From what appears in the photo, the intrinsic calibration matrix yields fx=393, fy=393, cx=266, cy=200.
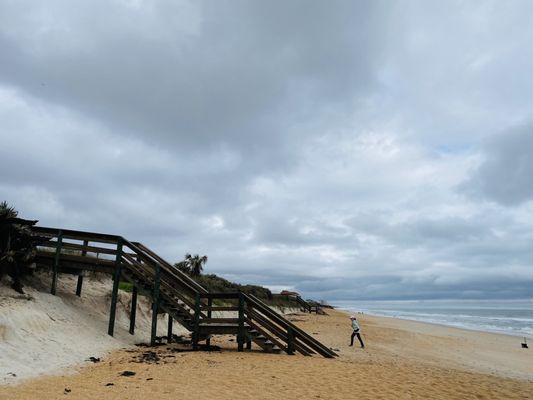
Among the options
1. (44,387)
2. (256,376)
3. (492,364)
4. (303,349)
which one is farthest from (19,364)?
(492,364)

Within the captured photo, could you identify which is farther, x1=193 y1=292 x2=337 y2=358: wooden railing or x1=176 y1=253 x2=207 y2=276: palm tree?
x1=176 y1=253 x2=207 y2=276: palm tree

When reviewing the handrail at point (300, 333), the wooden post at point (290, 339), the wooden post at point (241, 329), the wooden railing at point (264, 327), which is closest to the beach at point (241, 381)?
the wooden post at point (241, 329)

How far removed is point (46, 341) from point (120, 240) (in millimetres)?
4213

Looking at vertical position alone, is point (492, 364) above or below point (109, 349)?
below

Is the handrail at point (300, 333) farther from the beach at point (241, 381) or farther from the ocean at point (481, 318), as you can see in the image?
the ocean at point (481, 318)

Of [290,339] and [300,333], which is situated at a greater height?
[300,333]

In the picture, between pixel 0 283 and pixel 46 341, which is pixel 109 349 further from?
pixel 0 283

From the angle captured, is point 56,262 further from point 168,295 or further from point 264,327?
point 264,327

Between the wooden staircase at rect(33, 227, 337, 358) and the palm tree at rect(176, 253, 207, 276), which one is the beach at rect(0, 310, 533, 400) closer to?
the wooden staircase at rect(33, 227, 337, 358)

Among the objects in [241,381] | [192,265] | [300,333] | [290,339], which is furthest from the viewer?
[192,265]

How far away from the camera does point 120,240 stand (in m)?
13.6

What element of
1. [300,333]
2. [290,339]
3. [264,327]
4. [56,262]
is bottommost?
[290,339]

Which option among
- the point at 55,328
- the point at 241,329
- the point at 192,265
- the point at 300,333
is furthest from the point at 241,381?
the point at 192,265

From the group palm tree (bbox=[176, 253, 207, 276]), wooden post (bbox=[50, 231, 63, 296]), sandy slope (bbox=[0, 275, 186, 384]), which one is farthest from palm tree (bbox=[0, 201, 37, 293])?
palm tree (bbox=[176, 253, 207, 276])
